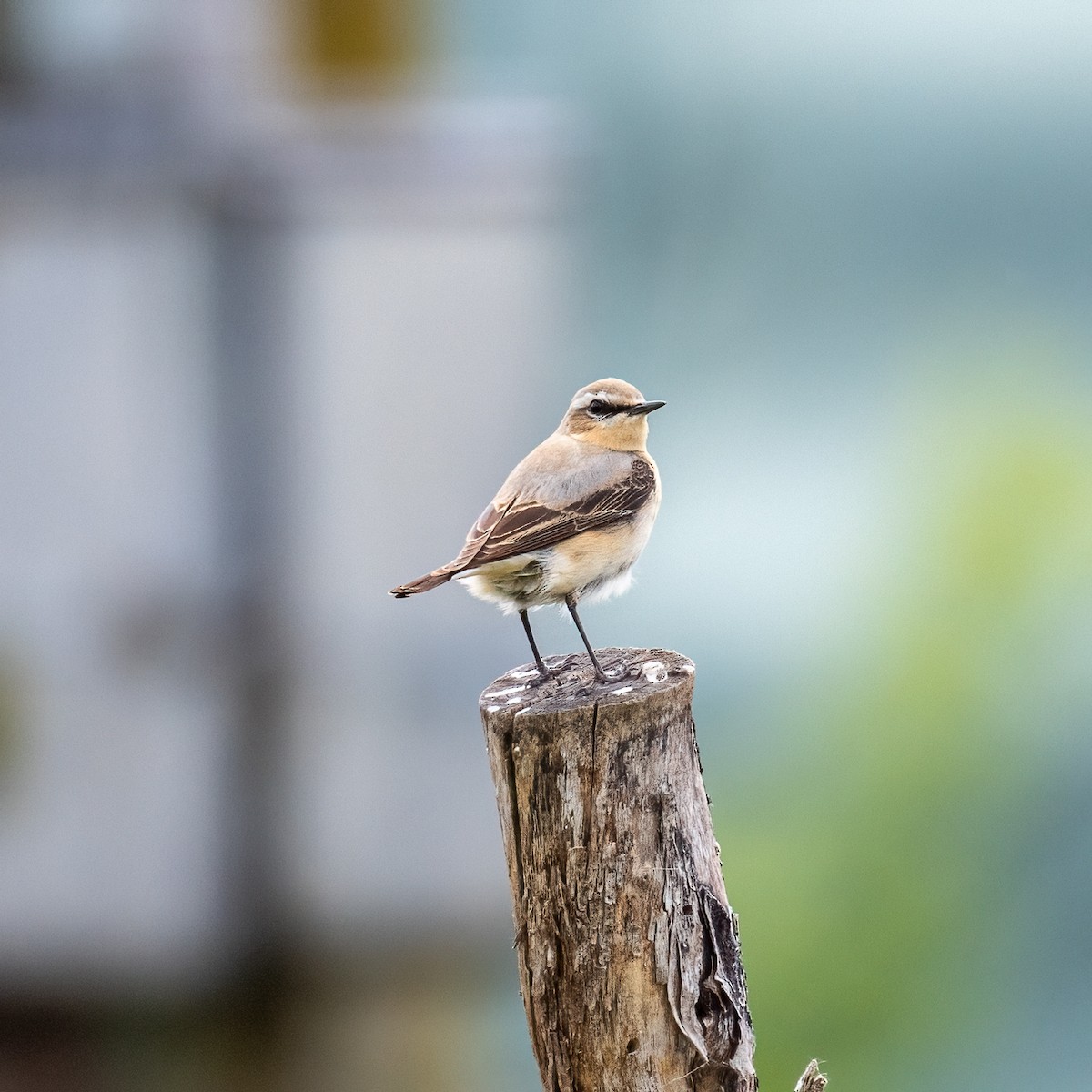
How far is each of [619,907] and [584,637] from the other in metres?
0.84

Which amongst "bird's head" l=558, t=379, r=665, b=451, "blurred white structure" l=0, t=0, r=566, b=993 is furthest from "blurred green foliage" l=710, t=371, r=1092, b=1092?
"bird's head" l=558, t=379, r=665, b=451

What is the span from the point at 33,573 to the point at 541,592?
234 inches

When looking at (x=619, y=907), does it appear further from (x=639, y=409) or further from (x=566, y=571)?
(x=639, y=409)

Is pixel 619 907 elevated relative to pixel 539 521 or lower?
lower

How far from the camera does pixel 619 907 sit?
10.3 feet

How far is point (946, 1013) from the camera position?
36.2 ft

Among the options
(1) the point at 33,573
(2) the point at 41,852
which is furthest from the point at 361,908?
(1) the point at 33,573

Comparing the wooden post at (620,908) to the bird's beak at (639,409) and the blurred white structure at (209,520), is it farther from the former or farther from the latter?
the blurred white structure at (209,520)

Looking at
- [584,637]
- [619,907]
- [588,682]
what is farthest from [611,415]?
[619,907]

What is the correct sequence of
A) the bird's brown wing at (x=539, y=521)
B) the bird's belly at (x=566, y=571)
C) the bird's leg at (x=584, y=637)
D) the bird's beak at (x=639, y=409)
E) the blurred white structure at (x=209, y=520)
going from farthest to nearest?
the blurred white structure at (x=209, y=520), the bird's beak at (x=639, y=409), the bird's belly at (x=566, y=571), the bird's brown wing at (x=539, y=521), the bird's leg at (x=584, y=637)

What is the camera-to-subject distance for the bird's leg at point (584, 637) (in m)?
3.60

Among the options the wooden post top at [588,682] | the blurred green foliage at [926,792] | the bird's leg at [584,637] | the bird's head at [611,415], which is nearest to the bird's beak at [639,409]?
the bird's head at [611,415]

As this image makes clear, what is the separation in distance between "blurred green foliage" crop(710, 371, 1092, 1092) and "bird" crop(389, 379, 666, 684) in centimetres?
711

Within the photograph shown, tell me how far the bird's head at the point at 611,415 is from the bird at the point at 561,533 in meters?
0.06
